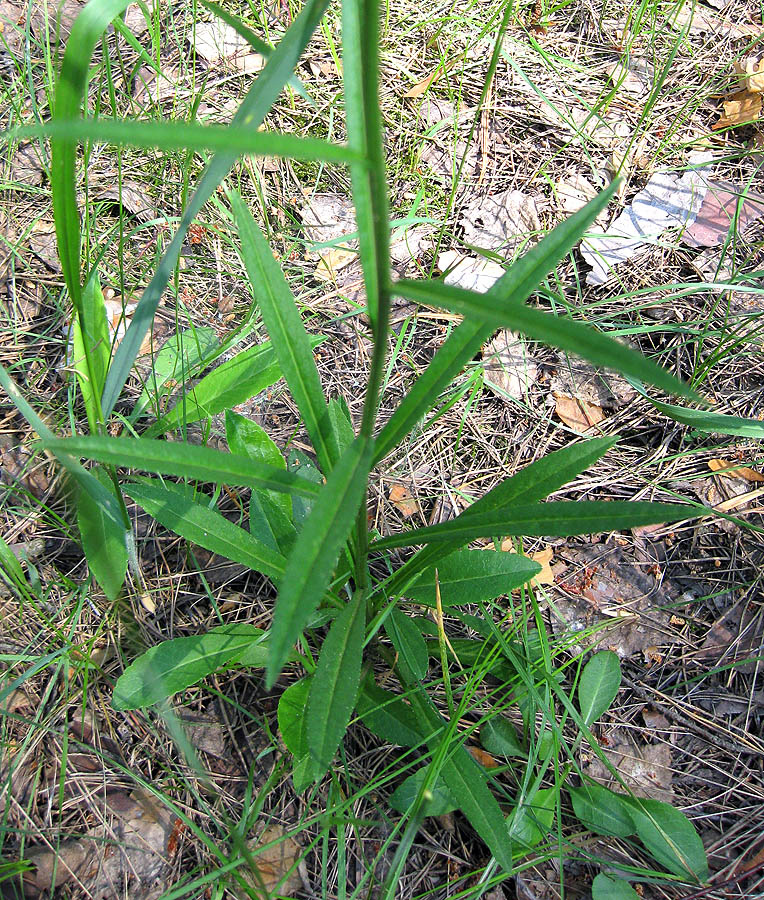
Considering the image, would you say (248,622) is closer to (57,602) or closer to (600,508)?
(57,602)

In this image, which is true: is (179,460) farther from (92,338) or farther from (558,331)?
(92,338)

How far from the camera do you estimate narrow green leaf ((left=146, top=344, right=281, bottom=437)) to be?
1.77 metres

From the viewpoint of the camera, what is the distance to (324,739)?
3.80 ft

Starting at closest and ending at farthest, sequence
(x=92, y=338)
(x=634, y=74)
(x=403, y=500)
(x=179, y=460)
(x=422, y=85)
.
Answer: (x=179, y=460)
(x=92, y=338)
(x=403, y=500)
(x=422, y=85)
(x=634, y=74)

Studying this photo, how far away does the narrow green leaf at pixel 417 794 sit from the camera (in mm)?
1446

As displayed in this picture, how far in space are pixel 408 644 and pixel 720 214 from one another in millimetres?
1856

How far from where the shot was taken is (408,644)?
151 centimetres

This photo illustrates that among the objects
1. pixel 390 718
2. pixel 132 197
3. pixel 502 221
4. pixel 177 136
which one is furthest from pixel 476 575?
pixel 132 197

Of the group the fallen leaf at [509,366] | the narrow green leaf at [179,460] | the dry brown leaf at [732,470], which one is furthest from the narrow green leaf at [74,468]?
the dry brown leaf at [732,470]

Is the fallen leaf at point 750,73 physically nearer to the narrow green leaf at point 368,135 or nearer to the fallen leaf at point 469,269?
the fallen leaf at point 469,269

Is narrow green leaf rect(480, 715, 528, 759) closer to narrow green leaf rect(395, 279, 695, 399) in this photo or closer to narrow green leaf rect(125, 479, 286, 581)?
narrow green leaf rect(125, 479, 286, 581)

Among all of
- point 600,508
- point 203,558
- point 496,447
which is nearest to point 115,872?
point 203,558

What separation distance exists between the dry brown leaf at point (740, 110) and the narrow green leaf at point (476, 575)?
6.42 ft

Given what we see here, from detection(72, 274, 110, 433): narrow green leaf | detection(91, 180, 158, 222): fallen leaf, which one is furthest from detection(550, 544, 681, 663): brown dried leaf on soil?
detection(91, 180, 158, 222): fallen leaf
